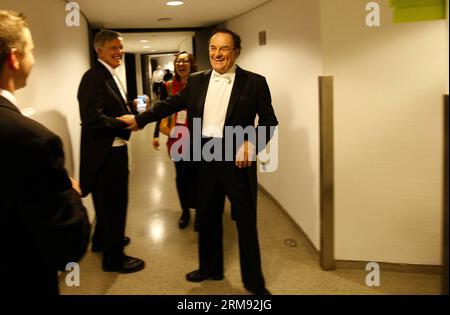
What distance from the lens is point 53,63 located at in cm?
276

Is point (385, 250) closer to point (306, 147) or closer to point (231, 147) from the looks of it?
point (306, 147)

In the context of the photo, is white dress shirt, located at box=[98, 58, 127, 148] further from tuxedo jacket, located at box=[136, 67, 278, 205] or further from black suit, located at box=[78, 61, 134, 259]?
tuxedo jacket, located at box=[136, 67, 278, 205]

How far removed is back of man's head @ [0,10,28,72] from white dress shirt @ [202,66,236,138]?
49.4 inches

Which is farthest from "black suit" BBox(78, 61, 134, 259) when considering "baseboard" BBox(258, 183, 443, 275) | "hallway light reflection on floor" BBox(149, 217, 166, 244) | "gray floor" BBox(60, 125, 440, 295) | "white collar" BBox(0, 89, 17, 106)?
"baseboard" BBox(258, 183, 443, 275)

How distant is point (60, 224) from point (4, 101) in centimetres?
36

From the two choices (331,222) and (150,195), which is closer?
(331,222)

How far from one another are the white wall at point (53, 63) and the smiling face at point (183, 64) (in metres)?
0.89

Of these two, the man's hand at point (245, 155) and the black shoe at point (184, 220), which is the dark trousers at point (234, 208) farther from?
the black shoe at point (184, 220)

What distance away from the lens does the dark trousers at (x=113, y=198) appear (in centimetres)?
249

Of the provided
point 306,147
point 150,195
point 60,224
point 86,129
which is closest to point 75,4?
point 86,129

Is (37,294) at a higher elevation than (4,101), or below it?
below

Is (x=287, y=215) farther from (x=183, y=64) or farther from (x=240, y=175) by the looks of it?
(x=183, y=64)

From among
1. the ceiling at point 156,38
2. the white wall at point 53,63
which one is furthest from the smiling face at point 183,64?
the ceiling at point 156,38

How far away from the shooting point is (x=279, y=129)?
12.3ft
